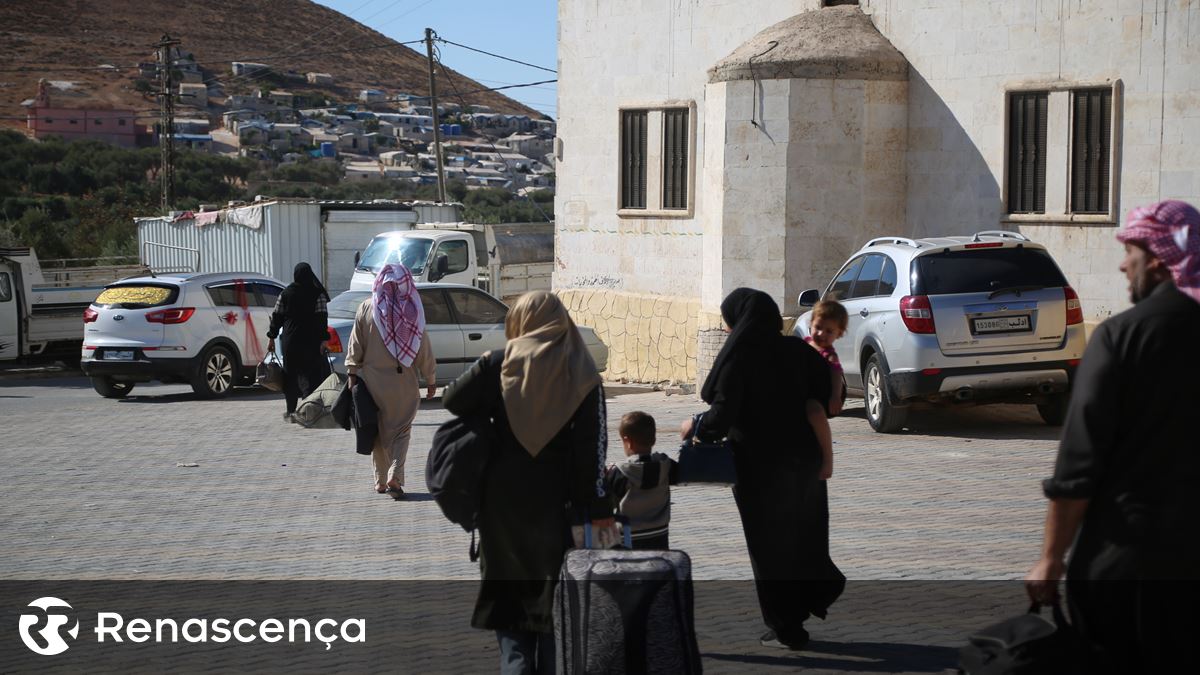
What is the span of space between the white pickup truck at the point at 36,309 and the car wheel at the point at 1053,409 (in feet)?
55.8

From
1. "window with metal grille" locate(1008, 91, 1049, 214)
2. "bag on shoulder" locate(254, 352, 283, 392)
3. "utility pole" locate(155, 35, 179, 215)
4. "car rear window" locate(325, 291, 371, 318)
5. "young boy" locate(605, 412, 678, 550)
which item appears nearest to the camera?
Result: "young boy" locate(605, 412, 678, 550)

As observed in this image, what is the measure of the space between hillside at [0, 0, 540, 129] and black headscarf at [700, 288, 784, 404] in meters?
82.9

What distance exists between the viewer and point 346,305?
1823 cm

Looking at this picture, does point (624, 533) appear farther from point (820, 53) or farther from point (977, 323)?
point (820, 53)

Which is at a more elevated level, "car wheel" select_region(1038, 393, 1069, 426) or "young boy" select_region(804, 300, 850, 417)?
"young boy" select_region(804, 300, 850, 417)

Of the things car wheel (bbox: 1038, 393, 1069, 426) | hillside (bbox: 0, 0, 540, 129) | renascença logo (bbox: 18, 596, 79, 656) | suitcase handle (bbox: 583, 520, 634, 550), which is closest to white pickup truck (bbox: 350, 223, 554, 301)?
car wheel (bbox: 1038, 393, 1069, 426)

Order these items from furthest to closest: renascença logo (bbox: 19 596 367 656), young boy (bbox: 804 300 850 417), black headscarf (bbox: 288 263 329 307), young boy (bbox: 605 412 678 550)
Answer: black headscarf (bbox: 288 263 329 307)
young boy (bbox: 804 300 850 417)
renascença logo (bbox: 19 596 367 656)
young boy (bbox: 605 412 678 550)

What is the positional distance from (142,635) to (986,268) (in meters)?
8.77

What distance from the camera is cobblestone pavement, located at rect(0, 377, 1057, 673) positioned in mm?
6844

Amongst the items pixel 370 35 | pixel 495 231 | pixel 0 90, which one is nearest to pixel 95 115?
pixel 0 90

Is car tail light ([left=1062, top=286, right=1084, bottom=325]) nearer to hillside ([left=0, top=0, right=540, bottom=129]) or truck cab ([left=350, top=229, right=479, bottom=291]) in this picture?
truck cab ([left=350, top=229, right=479, bottom=291])

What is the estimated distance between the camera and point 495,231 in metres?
27.9

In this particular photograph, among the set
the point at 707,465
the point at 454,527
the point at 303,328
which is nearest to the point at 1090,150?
the point at 303,328

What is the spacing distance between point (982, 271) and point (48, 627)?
8965mm
